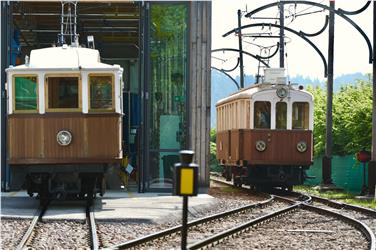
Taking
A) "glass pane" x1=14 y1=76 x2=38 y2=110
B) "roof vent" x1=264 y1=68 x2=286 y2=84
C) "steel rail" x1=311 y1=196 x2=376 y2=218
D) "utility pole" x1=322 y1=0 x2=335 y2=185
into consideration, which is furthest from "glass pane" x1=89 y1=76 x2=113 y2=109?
"utility pole" x1=322 y1=0 x2=335 y2=185

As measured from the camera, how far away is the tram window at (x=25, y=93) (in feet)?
51.5

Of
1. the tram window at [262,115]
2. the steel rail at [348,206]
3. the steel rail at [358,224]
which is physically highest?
the tram window at [262,115]

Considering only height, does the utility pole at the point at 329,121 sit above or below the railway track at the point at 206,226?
above

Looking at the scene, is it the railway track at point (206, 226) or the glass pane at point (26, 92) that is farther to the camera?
the glass pane at point (26, 92)

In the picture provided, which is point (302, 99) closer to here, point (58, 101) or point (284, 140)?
point (284, 140)

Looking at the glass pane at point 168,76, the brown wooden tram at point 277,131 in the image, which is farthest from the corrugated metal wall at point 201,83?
the brown wooden tram at point 277,131

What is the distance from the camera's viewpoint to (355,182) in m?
28.7

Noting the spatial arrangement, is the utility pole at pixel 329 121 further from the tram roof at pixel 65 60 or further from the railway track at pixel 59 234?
the railway track at pixel 59 234

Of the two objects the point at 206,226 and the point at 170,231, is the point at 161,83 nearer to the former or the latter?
the point at 206,226

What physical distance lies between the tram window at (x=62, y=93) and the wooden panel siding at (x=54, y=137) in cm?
22

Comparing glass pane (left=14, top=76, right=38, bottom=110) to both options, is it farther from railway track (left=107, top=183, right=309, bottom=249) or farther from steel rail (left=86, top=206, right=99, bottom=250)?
railway track (left=107, top=183, right=309, bottom=249)

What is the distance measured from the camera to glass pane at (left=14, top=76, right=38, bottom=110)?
1570 cm

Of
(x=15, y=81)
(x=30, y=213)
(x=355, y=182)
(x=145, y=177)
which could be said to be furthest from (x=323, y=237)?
(x=355, y=182)

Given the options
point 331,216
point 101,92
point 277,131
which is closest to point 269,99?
point 277,131
